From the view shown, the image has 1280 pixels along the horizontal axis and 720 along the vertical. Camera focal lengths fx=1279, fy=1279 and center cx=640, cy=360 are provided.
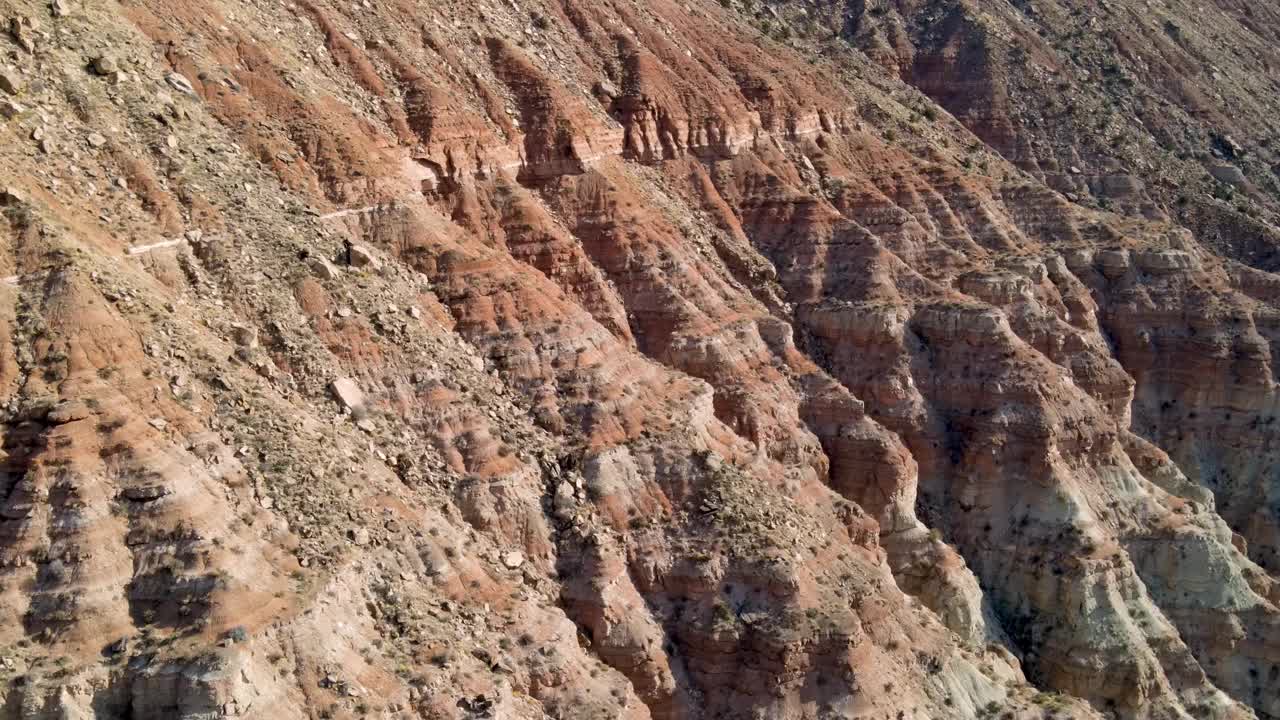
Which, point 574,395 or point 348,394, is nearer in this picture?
point 348,394

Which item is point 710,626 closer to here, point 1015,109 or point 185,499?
point 185,499

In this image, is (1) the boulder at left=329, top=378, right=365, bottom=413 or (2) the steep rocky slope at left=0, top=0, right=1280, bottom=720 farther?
(1) the boulder at left=329, top=378, right=365, bottom=413

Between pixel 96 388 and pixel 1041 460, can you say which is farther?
pixel 1041 460

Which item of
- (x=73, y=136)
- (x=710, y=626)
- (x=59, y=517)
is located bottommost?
(x=710, y=626)

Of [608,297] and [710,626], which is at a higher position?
[608,297]

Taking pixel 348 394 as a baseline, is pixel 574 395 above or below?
below

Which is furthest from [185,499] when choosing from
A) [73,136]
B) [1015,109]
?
[1015,109]

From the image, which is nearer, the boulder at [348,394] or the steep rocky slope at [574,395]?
the steep rocky slope at [574,395]

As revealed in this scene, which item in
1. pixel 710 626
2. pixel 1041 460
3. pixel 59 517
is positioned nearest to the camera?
pixel 59 517
